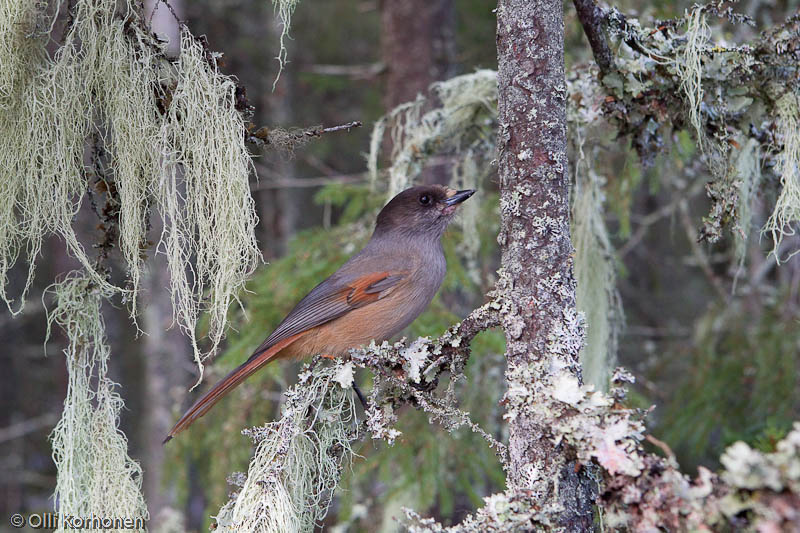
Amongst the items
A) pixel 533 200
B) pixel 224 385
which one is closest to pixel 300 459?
pixel 224 385

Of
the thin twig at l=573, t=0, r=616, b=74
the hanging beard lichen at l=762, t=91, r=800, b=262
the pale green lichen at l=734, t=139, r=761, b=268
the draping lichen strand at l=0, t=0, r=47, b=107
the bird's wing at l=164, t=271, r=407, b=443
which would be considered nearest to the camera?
the draping lichen strand at l=0, t=0, r=47, b=107

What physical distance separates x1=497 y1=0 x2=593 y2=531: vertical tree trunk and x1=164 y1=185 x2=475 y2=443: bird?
1083 mm

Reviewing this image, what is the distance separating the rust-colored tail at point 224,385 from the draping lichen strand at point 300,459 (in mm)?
532

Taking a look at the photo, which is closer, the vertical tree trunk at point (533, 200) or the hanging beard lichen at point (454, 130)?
the vertical tree trunk at point (533, 200)

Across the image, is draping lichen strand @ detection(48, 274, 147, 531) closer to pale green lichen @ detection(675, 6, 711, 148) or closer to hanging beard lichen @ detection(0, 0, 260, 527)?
hanging beard lichen @ detection(0, 0, 260, 527)

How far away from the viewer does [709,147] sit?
9.35ft

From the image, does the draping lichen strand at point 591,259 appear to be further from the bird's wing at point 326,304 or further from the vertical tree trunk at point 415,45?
the vertical tree trunk at point 415,45

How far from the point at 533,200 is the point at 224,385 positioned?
1.49 m

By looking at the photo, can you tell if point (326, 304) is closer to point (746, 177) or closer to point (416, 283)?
point (416, 283)

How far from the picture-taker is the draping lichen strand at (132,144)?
7.30ft

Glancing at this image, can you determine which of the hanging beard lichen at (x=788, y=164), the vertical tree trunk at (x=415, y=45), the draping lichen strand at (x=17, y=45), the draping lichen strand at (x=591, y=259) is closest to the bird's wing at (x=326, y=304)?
the draping lichen strand at (x=591, y=259)

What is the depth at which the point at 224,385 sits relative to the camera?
296cm

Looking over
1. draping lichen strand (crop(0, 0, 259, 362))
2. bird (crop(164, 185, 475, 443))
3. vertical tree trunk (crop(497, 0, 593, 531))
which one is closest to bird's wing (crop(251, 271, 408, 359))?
bird (crop(164, 185, 475, 443))

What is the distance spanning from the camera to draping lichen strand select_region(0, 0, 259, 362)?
2227 millimetres
